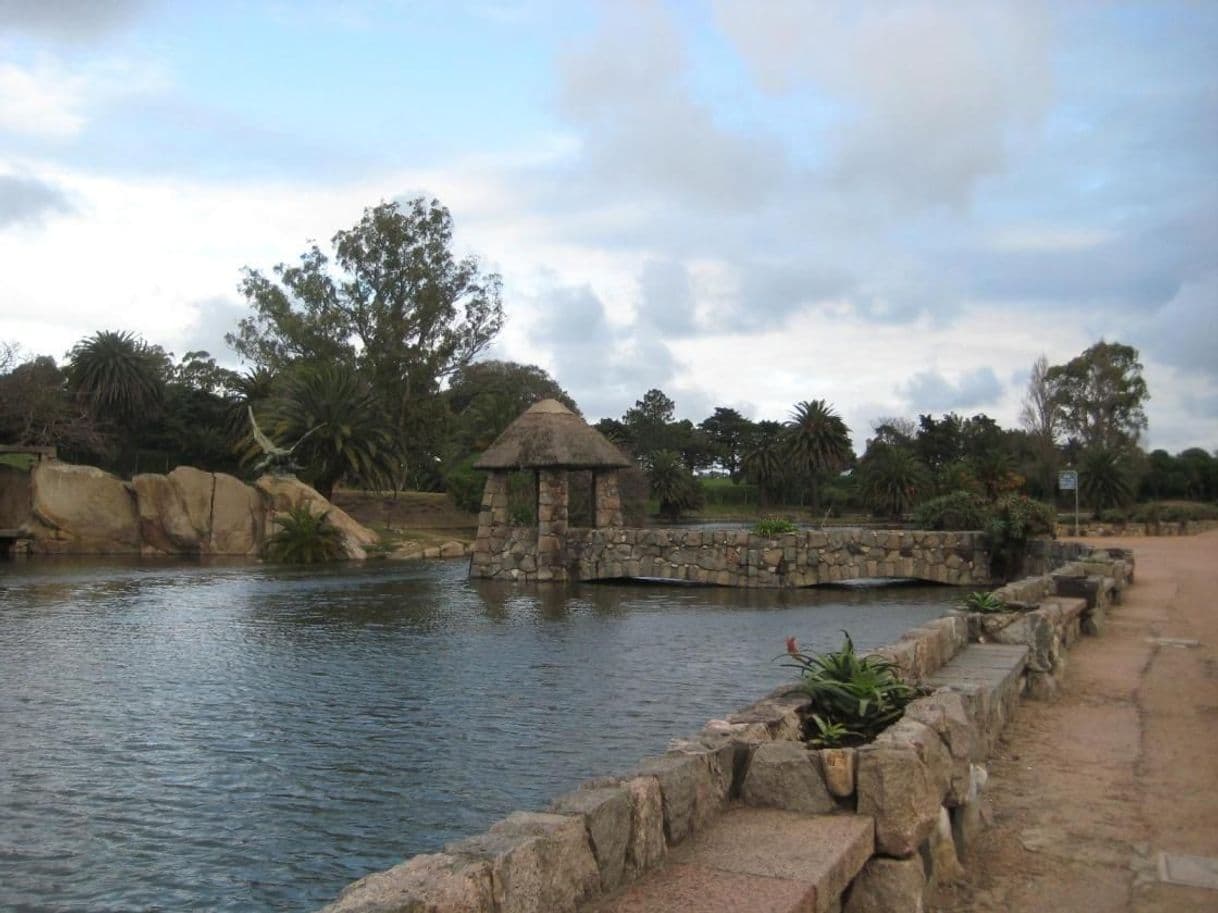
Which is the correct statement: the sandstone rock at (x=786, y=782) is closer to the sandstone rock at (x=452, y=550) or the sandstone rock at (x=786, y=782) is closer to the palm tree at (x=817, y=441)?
the sandstone rock at (x=452, y=550)

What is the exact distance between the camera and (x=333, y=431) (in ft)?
131

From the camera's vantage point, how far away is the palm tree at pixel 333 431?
40.2 metres

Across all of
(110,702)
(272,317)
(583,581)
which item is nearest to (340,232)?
(272,317)

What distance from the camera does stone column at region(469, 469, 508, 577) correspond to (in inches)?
1035

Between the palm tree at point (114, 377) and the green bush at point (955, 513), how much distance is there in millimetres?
39584

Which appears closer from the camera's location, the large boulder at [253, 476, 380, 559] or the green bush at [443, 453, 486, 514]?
the large boulder at [253, 476, 380, 559]

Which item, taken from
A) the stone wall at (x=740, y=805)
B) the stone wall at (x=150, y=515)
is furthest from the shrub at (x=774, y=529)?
the stone wall at (x=740, y=805)

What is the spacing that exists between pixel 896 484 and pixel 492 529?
32099 millimetres

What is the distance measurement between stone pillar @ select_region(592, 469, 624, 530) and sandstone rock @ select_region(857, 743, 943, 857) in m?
22.3

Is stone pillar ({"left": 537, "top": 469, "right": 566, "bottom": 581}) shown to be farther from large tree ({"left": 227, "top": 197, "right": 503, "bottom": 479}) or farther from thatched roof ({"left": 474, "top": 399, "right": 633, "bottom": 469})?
large tree ({"left": 227, "top": 197, "right": 503, "bottom": 479})

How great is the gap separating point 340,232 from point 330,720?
143 ft

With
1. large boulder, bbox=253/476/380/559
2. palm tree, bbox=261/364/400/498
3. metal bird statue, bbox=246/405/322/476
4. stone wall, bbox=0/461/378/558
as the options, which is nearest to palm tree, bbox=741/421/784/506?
palm tree, bbox=261/364/400/498

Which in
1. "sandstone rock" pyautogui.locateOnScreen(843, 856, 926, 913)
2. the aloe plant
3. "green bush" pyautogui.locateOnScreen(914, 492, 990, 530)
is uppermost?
"green bush" pyautogui.locateOnScreen(914, 492, 990, 530)

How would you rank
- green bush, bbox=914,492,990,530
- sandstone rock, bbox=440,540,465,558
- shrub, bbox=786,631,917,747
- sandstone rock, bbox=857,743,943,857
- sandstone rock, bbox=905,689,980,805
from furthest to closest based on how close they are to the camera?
sandstone rock, bbox=440,540,465,558, green bush, bbox=914,492,990,530, shrub, bbox=786,631,917,747, sandstone rock, bbox=905,689,980,805, sandstone rock, bbox=857,743,943,857
